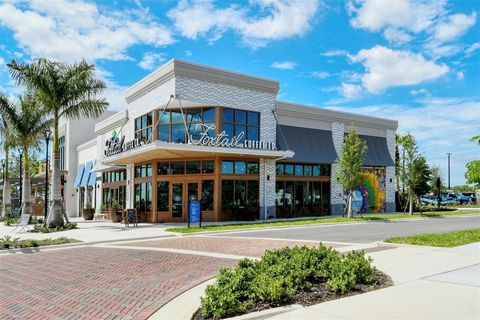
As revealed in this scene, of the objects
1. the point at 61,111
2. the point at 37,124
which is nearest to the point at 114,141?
the point at 61,111

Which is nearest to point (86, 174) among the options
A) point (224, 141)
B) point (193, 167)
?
point (193, 167)

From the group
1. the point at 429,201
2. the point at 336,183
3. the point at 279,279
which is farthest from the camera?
the point at 429,201

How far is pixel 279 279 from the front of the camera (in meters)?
6.80

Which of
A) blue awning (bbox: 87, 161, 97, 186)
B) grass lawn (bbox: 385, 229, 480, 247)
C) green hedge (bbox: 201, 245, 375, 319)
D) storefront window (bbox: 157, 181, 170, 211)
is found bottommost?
grass lawn (bbox: 385, 229, 480, 247)

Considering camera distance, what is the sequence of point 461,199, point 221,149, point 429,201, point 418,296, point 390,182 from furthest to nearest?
point 461,199 → point 429,201 → point 390,182 → point 221,149 → point 418,296

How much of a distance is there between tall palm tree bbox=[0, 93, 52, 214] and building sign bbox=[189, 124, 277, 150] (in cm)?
1171

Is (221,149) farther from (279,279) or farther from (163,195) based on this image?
(279,279)

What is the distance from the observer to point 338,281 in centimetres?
682

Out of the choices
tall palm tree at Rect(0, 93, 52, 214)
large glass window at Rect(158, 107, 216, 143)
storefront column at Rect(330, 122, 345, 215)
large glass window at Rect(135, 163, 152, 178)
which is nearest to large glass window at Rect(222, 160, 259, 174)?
large glass window at Rect(158, 107, 216, 143)

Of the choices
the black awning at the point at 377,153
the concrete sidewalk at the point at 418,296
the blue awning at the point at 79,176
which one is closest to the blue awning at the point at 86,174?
the blue awning at the point at 79,176

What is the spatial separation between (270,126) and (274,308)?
20.9 m

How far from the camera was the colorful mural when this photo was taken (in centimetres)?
3225

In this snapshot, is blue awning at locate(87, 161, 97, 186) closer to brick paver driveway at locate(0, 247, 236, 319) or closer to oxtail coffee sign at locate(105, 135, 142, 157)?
oxtail coffee sign at locate(105, 135, 142, 157)

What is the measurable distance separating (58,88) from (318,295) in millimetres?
20019
